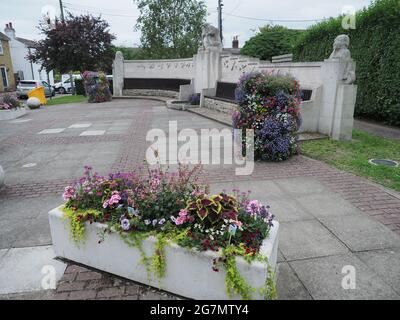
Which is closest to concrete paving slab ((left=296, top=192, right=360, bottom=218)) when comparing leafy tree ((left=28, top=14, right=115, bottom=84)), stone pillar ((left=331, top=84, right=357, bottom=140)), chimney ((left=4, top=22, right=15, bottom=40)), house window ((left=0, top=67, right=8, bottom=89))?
stone pillar ((left=331, top=84, right=357, bottom=140))

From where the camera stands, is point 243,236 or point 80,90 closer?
point 243,236

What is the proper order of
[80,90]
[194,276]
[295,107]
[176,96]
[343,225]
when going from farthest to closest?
[80,90], [176,96], [295,107], [343,225], [194,276]

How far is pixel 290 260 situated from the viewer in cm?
329

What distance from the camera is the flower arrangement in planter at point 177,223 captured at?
2516 millimetres

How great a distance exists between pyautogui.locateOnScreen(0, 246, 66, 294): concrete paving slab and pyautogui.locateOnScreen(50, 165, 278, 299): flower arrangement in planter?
0.82 ft

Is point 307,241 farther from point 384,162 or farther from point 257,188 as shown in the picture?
point 384,162

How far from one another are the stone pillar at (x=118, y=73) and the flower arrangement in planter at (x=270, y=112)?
18.2 m

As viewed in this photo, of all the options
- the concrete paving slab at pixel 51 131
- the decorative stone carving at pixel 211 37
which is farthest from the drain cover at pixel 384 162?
the decorative stone carving at pixel 211 37

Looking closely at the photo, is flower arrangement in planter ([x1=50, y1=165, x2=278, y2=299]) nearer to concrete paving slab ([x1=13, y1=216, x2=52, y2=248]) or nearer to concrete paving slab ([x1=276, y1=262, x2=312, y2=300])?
concrete paving slab ([x1=276, y1=262, x2=312, y2=300])

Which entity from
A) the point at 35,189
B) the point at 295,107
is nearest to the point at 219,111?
the point at 295,107

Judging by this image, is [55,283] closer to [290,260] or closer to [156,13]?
[290,260]

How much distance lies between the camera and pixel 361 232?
3.80 metres

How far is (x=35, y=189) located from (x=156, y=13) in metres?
28.6
